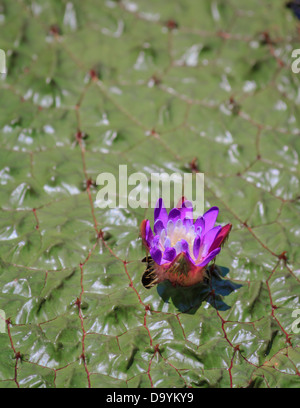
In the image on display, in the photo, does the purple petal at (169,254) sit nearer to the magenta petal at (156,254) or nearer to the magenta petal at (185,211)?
the magenta petal at (156,254)

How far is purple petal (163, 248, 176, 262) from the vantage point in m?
2.06

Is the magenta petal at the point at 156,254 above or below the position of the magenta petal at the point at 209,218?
below

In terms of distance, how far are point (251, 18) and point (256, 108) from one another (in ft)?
2.42

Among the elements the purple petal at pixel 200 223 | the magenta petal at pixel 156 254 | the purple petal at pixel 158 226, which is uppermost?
the purple petal at pixel 200 223

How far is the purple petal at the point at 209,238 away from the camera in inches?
81.8

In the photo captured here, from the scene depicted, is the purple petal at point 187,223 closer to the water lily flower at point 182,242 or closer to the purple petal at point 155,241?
the water lily flower at point 182,242

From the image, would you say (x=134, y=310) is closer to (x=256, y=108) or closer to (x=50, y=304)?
(x=50, y=304)

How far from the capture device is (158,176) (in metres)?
2.64

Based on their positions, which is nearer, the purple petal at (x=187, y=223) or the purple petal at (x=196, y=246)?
the purple petal at (x=196, y=246)

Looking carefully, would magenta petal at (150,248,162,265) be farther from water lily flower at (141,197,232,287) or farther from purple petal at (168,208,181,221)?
purple petal at (168,208,181,221)

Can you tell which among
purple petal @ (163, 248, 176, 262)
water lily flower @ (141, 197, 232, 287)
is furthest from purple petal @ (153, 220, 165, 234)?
purple petal @ (163, 248, 176, 262)

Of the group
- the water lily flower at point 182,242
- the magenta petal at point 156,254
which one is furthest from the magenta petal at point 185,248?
the magenta petal at point 156,254

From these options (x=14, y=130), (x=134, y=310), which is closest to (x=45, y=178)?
(x=14, y=130)
